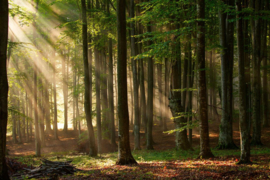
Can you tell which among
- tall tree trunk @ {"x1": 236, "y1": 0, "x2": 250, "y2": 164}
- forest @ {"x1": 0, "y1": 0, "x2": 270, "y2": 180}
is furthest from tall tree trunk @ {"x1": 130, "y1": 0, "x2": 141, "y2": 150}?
tall tree trunk @ {"x1": 236, "y1": 0, "x2": 250, "y2": 164}

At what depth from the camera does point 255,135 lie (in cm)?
1496

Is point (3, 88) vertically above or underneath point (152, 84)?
underneath

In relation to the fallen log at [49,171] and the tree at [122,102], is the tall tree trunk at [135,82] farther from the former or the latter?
the fallen log at [49,171]

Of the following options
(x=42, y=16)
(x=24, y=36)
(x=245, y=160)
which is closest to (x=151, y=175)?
(x=245, y=160)

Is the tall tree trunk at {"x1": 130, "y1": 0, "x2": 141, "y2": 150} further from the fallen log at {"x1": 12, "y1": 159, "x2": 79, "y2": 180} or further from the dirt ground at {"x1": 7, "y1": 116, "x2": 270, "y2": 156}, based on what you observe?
the fallen log at {"x1": 12, "y1": 159, "x2": 79, "y2": 180}

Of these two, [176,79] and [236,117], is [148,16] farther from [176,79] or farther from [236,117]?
[236,117]

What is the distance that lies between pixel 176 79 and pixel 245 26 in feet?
25.8

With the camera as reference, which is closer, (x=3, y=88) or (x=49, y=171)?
(x=3, y=88)

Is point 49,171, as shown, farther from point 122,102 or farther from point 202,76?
point 202,76

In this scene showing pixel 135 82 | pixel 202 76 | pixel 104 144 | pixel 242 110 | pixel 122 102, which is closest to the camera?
pixel 242 110

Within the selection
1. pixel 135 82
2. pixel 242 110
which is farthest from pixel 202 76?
pixel 135 82

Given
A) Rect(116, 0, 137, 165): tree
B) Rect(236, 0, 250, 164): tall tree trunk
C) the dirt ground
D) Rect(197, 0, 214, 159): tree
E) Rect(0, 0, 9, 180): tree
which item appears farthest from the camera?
the dirt ground

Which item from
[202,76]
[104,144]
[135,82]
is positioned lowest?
[104,144]

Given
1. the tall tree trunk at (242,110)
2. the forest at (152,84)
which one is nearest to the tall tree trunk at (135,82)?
the forest at (152,84)
